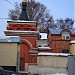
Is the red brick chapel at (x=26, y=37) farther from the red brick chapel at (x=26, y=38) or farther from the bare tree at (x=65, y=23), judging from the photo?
the bare tree at (x=65, y=23)

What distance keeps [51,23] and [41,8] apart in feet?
11.2

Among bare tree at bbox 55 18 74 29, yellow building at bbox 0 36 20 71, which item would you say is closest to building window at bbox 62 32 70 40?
bare tree at bbox 55 18 74 29

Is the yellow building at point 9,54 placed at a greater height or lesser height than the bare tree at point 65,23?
lesser

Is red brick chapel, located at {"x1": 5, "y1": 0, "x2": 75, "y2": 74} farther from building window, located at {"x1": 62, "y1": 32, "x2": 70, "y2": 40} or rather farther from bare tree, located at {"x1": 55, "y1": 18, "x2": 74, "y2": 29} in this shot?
bare tree, located at {"x1": 55, "y1": 18, "x2": 74, "y2": 29}

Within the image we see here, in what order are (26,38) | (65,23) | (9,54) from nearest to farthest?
1. (9,54)
2. (26,38)
3. (65,23)

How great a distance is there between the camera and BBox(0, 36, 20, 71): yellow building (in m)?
27.0

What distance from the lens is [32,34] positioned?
1307 inches

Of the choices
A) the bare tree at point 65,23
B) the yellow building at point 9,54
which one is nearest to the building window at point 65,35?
the bare tree at point 65,23

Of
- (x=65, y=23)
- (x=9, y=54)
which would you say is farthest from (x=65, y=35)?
(x=9, y=54)

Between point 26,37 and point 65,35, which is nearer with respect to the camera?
point 26,37

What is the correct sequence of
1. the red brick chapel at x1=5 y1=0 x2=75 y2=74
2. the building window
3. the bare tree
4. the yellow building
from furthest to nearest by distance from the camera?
the bare tree
the building window
the red brick chapel at x1=5 y1=0 x2=75 y2=74
the yellow building

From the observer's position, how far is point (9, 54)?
27141mm

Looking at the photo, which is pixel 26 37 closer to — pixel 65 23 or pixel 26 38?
pixel 26 38

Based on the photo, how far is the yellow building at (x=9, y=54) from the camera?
88.4ft
